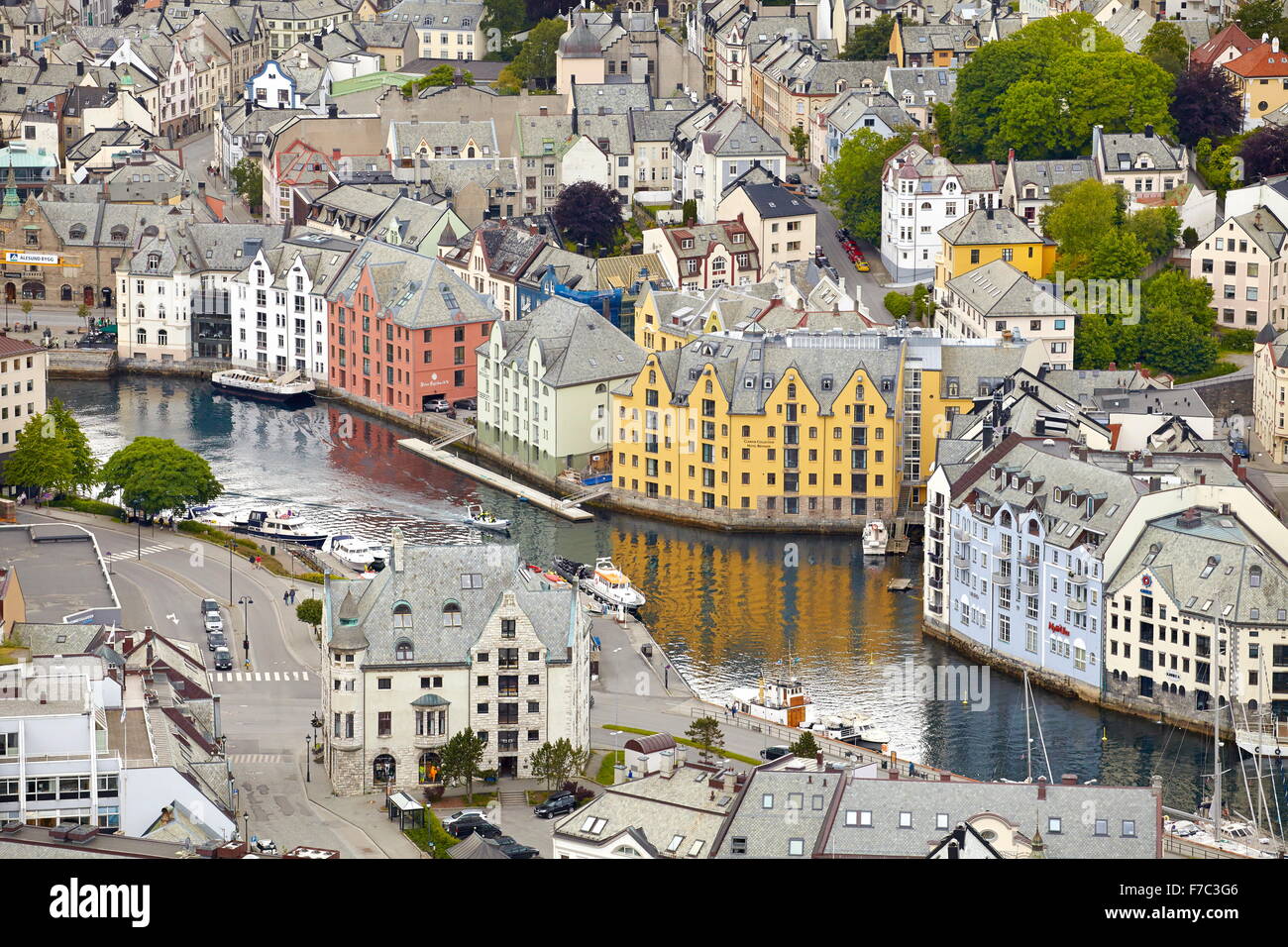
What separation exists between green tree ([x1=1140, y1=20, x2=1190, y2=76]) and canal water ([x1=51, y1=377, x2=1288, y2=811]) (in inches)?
1670

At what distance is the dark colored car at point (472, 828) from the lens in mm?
56553

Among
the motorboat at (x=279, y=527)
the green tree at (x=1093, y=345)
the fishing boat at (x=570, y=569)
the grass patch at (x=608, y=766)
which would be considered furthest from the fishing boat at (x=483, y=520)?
the grass patch at (x=608, y=766)

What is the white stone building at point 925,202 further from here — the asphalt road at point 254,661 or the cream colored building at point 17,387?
the asphalt road at point 254,661

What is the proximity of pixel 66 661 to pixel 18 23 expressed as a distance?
416ft

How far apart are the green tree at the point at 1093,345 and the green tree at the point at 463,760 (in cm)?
4758

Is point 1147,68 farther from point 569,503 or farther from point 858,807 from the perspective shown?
point 858,807

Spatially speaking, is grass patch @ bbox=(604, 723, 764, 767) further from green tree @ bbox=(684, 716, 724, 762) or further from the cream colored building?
the cream colored building

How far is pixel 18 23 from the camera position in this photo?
6929 inches

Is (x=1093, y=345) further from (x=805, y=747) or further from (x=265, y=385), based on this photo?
(x=805, y=747)

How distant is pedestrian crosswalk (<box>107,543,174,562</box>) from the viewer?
8494cm

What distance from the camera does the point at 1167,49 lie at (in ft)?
409

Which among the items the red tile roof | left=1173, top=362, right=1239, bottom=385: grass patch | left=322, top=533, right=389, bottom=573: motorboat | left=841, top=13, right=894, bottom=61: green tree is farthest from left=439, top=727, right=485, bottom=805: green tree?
left=841, top=13, right=894, bottom=61: green tree

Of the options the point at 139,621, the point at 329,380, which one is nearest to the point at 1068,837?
the point at 139,621

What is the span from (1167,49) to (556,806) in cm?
7709
